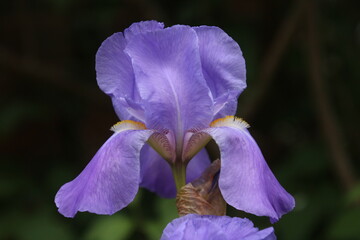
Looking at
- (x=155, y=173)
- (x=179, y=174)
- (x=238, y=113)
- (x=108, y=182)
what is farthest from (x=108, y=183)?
(x=238, y=113)

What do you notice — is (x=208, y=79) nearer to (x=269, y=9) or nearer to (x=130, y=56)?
(x=130, y=56)

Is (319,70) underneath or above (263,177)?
underneath

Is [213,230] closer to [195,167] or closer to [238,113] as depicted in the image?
[195,167]

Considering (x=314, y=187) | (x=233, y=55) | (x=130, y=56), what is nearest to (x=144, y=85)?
(x=130, y=56)

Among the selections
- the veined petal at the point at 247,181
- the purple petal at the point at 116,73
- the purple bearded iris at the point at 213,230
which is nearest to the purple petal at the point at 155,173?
the purple petal at the point at 116,73

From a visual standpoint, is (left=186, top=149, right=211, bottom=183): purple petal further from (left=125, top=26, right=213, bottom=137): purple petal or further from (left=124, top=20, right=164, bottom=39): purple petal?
(left=124, top=20, right=164, bottom=39): purple petal
